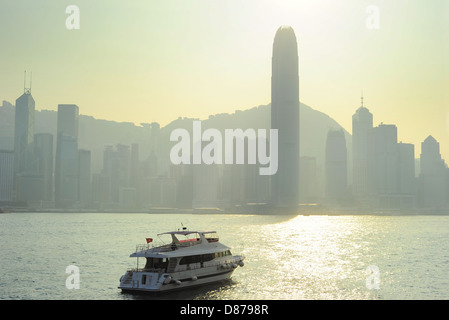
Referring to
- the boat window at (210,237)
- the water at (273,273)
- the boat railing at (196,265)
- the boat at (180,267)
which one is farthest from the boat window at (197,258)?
the water at (273,273)

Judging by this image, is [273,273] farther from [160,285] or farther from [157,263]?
[160,285]

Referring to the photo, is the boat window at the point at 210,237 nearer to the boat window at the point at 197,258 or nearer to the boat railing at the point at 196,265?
the boat window at the point at 197,258

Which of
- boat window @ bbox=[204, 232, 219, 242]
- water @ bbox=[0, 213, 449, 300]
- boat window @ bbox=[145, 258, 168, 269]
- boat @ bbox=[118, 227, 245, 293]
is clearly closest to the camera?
boat @ bbox=[118, 227, 245, 293]

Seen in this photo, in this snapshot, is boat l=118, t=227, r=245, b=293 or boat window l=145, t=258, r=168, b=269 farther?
boat window l=145, t=258, r=168, b=269

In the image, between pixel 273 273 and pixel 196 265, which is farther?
pixel 273 273

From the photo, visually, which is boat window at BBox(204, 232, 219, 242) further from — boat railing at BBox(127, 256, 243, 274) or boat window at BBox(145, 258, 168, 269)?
boat window at BBox(145, 258, 168, 269)

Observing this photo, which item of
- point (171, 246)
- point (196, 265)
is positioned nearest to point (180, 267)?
point (196, 265)

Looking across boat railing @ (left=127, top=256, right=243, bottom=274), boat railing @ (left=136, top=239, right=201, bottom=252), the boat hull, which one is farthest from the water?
boat railing @ (left=136, top=239, right=201, bottom=252)
